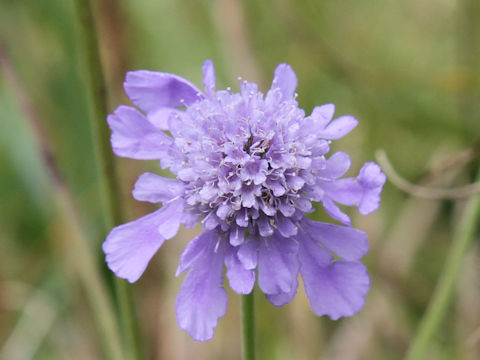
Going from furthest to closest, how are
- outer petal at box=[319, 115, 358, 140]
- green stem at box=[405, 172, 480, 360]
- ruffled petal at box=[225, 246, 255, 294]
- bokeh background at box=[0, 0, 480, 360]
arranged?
bokeh background at box=[0, 0, 480, 360]
green stem at box=[405, 172, 480, 360]
outer petal at box=[319, 115, 358, 140]
ruffled petal at box=[225, 246, 255, 294]

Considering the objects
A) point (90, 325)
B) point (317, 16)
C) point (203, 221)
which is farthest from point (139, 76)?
point (317, 16)

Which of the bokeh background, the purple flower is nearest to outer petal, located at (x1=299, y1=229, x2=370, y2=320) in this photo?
the purple flower

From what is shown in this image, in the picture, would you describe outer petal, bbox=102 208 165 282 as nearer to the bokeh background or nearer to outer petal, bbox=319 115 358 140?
outer petal, bbox=319 115 358 140

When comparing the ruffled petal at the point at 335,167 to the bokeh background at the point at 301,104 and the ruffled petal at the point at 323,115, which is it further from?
the bokeh background at the point at 301,104

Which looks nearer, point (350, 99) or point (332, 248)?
point (332, 248)

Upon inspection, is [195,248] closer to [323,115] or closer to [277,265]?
[277,265]

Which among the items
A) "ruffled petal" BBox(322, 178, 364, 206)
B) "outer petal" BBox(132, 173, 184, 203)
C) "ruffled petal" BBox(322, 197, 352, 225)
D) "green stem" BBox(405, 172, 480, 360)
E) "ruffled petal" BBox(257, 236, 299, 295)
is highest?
"outer petal" BBox(132, 173, 184, 203)

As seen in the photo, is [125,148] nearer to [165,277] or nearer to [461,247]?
[461,247]
